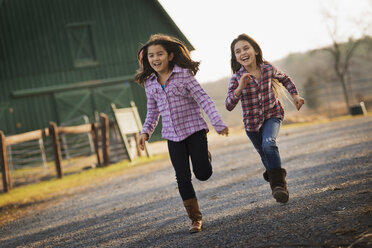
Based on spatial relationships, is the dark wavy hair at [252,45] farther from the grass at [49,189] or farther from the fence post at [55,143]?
the fence post at [55,143]

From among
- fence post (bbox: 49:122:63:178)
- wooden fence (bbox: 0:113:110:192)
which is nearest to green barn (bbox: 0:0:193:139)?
wooden fence (bbox: 0:113:110:192)

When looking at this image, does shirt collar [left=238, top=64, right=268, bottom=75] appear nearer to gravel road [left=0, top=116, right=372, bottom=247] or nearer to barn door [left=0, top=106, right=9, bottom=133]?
gravel road [left=0, top=116, right=372, bottom=247]

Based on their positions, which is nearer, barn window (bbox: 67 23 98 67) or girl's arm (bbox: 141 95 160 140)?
girl's arm (bbox: 141 95 160 140)

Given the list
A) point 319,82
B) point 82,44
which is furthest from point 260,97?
point 319,82

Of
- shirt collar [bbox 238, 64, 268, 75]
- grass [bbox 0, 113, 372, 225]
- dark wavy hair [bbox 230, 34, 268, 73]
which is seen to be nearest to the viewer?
shirt collar [bbox 238, 64, 268, 75]

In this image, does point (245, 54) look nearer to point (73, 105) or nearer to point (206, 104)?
point (206, 104)

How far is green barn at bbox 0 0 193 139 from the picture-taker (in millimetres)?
17328

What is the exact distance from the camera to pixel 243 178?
6.70 metres

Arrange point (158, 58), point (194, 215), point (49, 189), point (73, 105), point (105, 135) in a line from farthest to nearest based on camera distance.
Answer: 1. point (73, 105)
2. point (105, 135)
3. point (49, 189)
4. point (158, 58)
5. point (194, 215)

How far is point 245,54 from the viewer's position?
4410 mm

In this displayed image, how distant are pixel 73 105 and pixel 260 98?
14202 millimetres

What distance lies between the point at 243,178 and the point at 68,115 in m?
12.0

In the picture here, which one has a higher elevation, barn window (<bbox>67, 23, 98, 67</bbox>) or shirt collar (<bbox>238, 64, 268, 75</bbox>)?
barn window (<bbox>67, 23, 98, 67</bbox>)

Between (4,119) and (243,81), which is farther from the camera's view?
(4,119)
